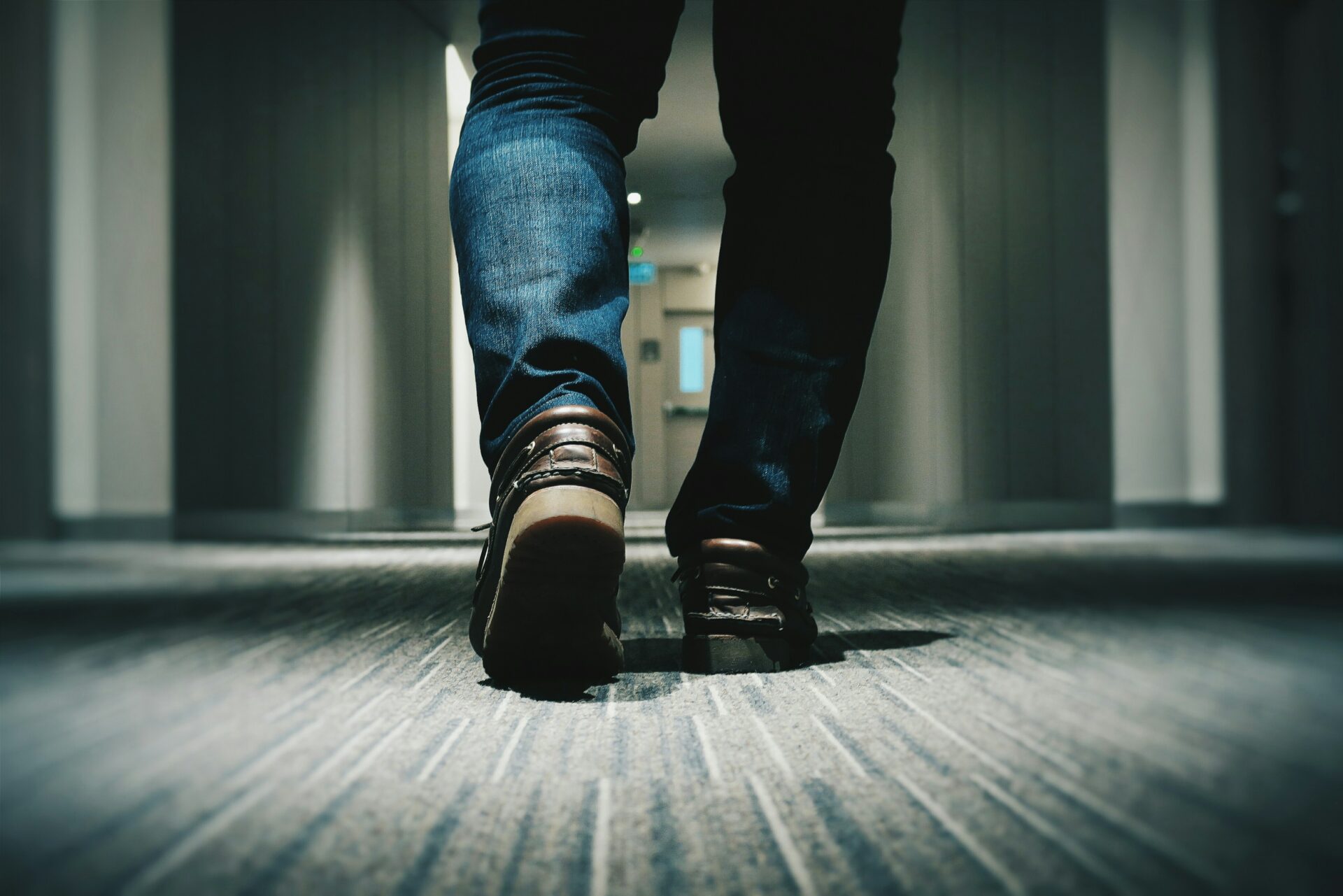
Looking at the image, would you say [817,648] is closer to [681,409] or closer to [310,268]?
[310,268]

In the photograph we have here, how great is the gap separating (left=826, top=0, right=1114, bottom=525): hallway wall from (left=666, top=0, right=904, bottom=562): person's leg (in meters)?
2.78

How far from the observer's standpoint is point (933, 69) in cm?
397

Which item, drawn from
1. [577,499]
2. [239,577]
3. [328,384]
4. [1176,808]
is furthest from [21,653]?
[328,384]

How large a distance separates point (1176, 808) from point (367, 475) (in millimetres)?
3765

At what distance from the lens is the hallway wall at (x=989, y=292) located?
Result: 3.48 meters

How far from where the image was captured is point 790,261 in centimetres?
60

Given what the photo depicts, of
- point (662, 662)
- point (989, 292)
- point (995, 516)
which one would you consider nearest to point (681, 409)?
point (989, 292)

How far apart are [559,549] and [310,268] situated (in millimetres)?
3214

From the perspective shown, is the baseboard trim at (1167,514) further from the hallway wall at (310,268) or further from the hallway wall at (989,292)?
the hallway wall at (989,292)

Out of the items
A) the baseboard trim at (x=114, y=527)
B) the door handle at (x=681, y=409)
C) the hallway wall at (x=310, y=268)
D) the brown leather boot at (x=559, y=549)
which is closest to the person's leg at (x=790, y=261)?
the brown leather boot at (x=559, y=549)

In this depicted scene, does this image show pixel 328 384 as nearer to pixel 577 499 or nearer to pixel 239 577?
pixel 239 577

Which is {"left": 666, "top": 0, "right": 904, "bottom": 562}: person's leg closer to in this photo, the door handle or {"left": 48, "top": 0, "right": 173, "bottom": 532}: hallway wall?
{"left": 48, "top": 0, "right": 173, "bottom": 532}: hallway wall

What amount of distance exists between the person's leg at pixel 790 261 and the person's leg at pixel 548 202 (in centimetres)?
7

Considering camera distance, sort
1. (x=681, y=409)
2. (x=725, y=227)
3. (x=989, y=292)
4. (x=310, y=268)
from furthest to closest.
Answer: (x=681, y=409), (x=989, y=292), (x=310, y=268), (x=725, y=227)
